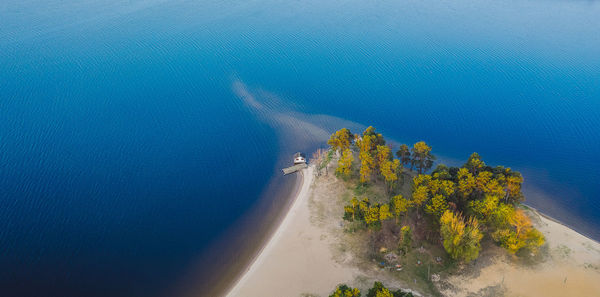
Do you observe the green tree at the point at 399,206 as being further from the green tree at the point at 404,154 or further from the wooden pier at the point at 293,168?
the wooden pier at the point at 293,168

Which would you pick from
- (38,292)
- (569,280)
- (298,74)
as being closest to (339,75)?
(298,74)

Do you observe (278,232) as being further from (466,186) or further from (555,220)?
(555,220)

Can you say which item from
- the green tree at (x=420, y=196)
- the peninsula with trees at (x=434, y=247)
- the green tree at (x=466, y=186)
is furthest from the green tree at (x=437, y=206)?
the green tree at (x=466, y=186)

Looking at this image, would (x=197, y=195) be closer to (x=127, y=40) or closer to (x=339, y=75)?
(x=339, y=75)

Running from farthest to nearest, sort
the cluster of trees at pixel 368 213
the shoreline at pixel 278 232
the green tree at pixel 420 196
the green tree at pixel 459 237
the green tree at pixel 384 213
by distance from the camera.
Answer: the green tree at pixel 420 196, the cluster of trees at pixel 368 213, the green tree at pixel 384 213, the shoreline at pixel 278 232, the green tree at pixel 459 237

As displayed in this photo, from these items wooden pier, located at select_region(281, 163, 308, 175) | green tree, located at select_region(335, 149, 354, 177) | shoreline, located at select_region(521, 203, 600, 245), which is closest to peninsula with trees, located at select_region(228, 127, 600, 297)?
shoreline, located at select_region(521, 203, 600, 245)

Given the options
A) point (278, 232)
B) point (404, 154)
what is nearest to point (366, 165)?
point (404, 154)
